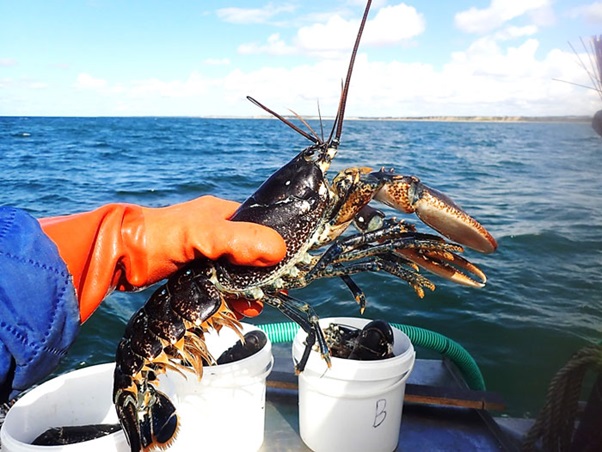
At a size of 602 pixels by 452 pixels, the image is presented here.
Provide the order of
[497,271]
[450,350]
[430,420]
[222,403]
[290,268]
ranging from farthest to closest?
1. [497,271]
2. [450,350]
3. [430,420]
4. [290,268]
5. [222,403]

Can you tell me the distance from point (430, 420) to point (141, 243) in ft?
8.08

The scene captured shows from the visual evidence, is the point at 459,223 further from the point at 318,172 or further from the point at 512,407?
the point at 512,407

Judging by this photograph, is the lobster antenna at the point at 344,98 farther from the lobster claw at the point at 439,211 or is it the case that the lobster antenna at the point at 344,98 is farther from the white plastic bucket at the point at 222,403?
the white plastic bucket at the point at 222,403

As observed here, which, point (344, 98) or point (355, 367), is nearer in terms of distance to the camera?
point (355, 367)

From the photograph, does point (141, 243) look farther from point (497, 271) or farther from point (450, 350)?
point (497, 271)

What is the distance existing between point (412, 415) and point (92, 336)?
5386mm

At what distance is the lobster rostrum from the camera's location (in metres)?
2.87

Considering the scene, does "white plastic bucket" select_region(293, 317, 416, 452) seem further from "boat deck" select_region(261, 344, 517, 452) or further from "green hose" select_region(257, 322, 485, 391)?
"green hose" select_region(257, 322, 485, 391)

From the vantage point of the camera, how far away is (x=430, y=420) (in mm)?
3449

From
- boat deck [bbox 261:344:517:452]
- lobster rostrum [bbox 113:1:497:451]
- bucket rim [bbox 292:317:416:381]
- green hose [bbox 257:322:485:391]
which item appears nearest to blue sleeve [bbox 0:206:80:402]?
lobster rostrum [bbox 113:1:497:451]

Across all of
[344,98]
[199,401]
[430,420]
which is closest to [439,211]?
[344,98]

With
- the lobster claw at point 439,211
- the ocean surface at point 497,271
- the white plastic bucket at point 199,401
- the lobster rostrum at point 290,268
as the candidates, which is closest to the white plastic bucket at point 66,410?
the white plastic bucket at point 199,401

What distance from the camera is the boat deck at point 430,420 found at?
3198 millimetres

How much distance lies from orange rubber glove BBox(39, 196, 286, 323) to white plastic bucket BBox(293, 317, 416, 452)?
2.63 feet
